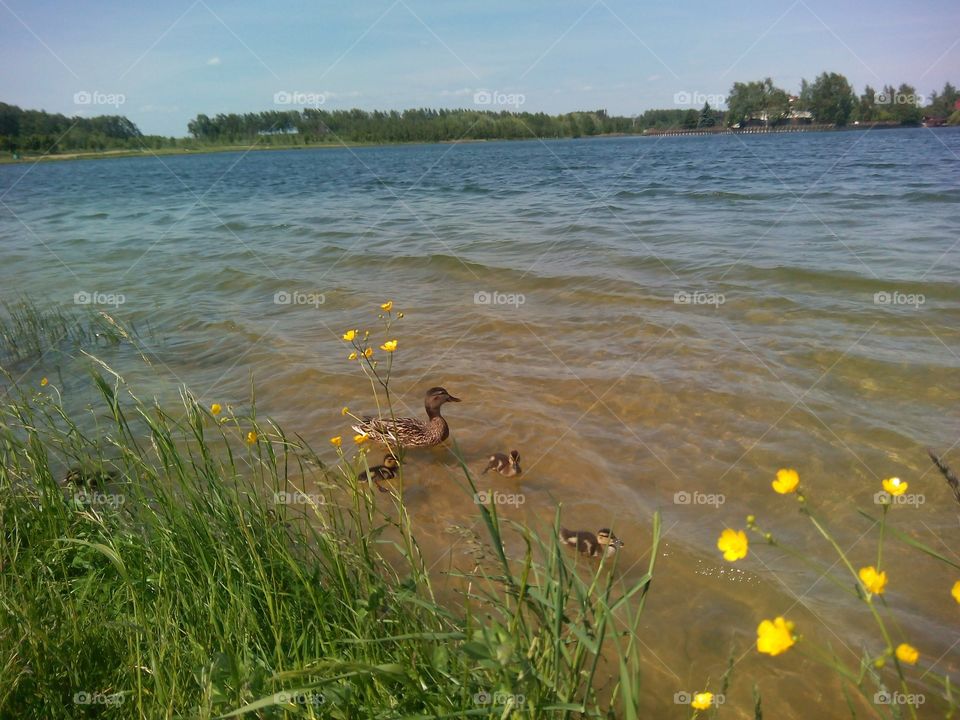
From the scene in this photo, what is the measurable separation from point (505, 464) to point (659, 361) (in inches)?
105

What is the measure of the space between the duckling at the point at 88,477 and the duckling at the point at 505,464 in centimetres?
272

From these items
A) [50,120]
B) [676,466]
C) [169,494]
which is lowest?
[676,466]

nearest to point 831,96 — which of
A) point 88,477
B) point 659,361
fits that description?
point 659,361

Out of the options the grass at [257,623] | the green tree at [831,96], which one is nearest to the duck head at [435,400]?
the grass at [257,623]

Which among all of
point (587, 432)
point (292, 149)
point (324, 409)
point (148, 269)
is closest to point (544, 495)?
point (587, 432)

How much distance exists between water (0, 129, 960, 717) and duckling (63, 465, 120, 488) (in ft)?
5.19

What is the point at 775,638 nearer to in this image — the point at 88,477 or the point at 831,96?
the point at 88,477

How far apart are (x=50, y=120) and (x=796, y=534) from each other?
6979 cm

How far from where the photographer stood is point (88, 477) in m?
4.23

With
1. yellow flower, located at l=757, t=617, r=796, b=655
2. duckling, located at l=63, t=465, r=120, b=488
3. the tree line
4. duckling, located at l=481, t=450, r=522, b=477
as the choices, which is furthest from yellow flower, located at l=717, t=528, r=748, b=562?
the tree line

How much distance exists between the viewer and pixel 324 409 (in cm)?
663

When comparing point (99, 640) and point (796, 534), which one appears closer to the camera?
point (99, 640)

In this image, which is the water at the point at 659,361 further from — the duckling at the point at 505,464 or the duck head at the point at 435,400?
the duck head at the point at 435,400

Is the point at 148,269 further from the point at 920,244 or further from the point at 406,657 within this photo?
the point at 920,244
